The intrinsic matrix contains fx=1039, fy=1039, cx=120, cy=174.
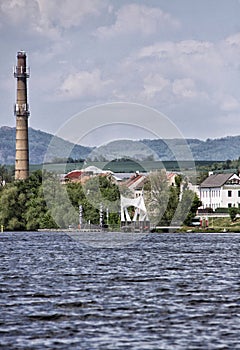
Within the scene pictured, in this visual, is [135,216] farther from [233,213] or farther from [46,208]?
[233,213]

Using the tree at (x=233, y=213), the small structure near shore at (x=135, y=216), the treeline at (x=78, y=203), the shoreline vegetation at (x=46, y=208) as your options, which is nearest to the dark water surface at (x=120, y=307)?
the small structure near shore at (x=135, y=216)

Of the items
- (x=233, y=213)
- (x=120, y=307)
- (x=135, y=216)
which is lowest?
(x=120, y=307)

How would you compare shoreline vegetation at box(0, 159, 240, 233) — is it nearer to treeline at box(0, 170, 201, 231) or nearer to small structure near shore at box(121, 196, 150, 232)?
treeline at box(0, 170, 201, 231)

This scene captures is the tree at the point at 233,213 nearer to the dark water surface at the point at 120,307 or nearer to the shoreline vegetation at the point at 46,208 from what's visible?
the shoreline vegetation at the point at 46,208

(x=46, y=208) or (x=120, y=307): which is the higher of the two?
(x=46, y=208)

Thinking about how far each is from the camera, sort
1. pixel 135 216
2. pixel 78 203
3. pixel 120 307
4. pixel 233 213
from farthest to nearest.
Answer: pixel 233 213 → pixel 78 203 → pixel 135 216 → pixel 120 307

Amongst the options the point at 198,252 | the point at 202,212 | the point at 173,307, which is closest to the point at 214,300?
the point at 173,307

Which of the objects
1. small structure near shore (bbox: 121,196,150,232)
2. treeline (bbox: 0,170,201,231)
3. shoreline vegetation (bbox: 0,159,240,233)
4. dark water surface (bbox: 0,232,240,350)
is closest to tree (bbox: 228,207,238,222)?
shoreline vegetation (bbox: 0,159,240,233)

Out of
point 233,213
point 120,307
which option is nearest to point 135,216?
point 233,213

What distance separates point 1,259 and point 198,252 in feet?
59.2

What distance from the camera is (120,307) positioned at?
36031mm

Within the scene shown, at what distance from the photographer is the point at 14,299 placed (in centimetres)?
3881

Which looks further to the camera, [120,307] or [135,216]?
[135,216]

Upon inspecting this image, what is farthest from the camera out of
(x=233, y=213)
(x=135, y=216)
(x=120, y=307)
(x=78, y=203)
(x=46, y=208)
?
(x=233, y=213)
